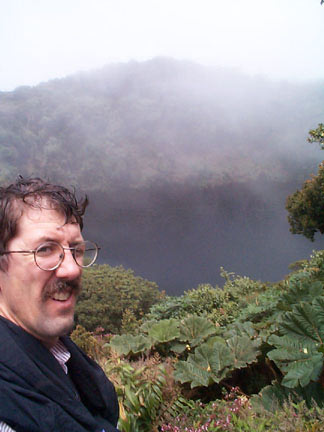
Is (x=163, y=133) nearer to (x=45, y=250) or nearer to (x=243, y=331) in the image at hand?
(x=243, y=331)

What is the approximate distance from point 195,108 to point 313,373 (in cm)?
1882

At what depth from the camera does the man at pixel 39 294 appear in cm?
82

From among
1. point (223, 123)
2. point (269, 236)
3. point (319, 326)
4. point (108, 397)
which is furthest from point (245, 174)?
point (108, 397)

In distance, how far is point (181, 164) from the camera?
51.7 ft

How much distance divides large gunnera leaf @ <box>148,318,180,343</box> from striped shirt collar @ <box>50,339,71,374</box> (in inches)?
111

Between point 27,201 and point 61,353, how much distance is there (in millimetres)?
555

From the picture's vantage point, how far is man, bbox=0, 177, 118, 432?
32.4 inches

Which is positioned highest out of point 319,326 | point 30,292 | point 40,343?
point 319,326

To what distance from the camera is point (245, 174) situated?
46.6ft

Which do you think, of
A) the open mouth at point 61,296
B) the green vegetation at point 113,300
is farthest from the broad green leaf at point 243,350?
Result: the open mouth at point 61,296

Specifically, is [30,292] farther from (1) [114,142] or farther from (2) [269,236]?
(1) [114,142]

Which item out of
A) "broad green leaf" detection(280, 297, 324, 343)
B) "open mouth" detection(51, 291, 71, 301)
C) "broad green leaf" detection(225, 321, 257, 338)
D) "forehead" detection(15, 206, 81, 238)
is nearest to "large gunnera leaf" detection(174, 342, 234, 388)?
"broad green leaf" detection(225, 321, 257, 338)

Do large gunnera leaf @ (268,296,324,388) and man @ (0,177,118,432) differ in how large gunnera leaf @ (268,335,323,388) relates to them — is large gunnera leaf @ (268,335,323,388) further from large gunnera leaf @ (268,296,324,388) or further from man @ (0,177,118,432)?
man @ (0,177,118,432)

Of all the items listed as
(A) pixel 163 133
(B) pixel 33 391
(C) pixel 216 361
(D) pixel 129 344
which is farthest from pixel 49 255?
(A) pixel 163 133
